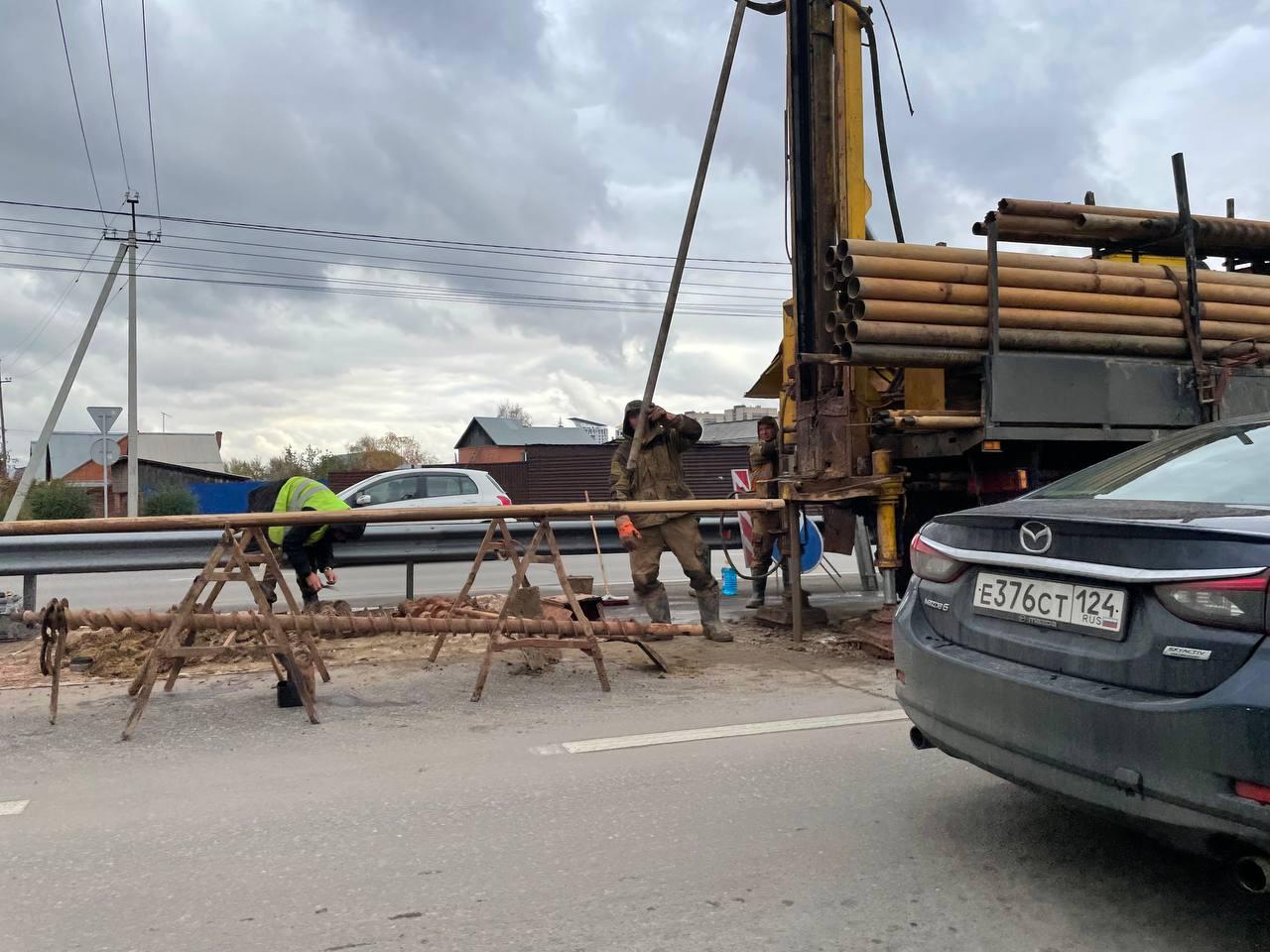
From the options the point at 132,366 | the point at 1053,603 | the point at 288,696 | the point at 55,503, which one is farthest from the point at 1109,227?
the point at 55,503

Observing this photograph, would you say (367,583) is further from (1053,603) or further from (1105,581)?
(1105,581)

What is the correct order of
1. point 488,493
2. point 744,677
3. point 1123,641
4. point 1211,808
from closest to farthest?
point 1211,808 < point 1123,641 < point 744,677 < point 488,493

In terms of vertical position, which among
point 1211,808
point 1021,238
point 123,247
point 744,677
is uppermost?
point 123,247

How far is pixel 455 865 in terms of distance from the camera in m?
3.15

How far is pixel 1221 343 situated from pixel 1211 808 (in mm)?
5262

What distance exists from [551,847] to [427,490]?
10.9 m

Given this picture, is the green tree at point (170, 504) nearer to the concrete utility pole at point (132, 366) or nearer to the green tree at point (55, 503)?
the green tree at point (55, 503)

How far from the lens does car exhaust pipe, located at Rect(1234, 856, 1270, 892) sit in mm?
2199

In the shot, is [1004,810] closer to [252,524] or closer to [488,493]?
[252,524]

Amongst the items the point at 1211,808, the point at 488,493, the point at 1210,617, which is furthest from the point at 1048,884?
the point at 488,493

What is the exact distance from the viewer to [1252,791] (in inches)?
86.4

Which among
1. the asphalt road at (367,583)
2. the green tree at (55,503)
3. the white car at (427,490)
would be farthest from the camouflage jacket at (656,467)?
the green tree at (55,503)

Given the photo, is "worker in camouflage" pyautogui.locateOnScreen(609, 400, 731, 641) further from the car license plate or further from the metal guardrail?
the car license plate

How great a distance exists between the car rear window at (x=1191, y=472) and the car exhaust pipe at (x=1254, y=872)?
945 mm
